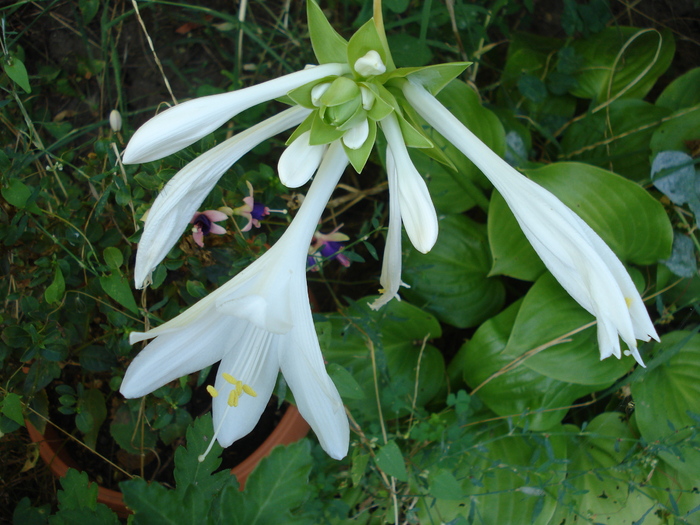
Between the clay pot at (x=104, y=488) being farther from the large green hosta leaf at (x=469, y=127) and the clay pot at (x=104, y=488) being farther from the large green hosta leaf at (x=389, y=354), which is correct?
the large green hosta leaf at (x=469, y=127)

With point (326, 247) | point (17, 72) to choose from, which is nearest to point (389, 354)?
point (326, 247)

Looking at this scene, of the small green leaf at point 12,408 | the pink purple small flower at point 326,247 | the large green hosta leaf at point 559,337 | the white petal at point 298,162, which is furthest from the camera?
the large green hosta leaf at point 559,337

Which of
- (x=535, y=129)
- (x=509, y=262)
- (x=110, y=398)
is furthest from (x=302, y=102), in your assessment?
(x=535, y=129)

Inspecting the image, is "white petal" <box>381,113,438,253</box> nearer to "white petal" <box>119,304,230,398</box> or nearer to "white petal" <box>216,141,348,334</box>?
"white petal" <box>216,141,348,334</box>

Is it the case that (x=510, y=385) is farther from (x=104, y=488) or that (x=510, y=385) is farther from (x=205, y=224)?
(x=104, y=488)

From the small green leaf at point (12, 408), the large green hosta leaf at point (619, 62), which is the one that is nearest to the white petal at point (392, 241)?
→ the small green leaf at point (12, 408)

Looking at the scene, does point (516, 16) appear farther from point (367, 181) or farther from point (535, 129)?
point (367, 181)

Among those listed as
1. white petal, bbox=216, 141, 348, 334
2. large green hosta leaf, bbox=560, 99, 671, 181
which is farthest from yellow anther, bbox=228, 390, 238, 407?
large green hosta leaf, bbox=560, 99, 671, 181
